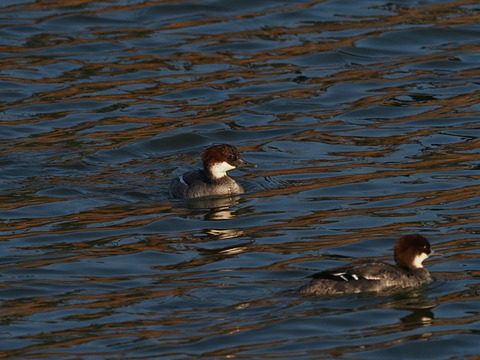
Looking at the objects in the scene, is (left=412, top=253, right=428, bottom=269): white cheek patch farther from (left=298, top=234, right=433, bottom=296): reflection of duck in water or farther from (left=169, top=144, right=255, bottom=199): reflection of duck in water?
(left=169, top=144, right=255, bottom=199): reflection of duck in water

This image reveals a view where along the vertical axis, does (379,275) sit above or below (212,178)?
above

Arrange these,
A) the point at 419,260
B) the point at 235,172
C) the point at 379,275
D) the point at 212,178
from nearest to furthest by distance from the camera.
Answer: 1. the point at 379,275
2. the point at 419,260
3. the point at 212,178
4. the point at 235,172

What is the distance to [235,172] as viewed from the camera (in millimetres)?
17906

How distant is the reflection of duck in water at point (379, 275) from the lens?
11547 mm

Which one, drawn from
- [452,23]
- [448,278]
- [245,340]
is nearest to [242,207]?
[448,278]

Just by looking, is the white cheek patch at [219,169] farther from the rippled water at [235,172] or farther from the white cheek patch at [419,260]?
the white cheek patch at [419,260]

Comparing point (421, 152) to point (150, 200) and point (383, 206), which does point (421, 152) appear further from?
point (150, 200)

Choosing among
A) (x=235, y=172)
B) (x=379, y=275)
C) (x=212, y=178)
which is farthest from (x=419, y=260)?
(x=235, y=172)

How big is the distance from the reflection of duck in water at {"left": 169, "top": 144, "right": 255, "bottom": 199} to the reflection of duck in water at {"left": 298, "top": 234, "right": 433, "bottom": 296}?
4.59 meters

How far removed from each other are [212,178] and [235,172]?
1.42 m

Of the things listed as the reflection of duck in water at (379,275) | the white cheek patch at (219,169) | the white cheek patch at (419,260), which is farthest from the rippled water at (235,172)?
the white cheek patch at (219,169)

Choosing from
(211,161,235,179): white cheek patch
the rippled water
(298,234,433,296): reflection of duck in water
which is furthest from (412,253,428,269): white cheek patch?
(211,161,235,179): white cheek patch

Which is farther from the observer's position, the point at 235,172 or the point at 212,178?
the point at 235,172

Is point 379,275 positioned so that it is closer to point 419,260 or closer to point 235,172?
point 419,260
